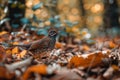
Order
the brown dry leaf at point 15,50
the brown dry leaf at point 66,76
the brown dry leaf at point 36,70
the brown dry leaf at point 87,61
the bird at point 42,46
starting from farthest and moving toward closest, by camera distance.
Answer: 1. the bird at point 42,46
2. the brown dry leaf at point 15,50
3. the brown dry leaf at point 87,61
4. the brown dry leaf at point 66,76
5. the brown dry leaf at point 36,70

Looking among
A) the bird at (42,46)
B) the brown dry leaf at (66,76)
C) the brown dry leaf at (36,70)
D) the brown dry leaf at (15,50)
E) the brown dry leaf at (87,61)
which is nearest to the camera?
the brown dry leaf at (36,70)

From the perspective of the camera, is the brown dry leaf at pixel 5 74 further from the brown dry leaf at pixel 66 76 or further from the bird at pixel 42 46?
the bird at pixel 42 46

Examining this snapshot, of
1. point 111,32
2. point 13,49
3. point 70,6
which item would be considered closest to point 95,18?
point 70,6

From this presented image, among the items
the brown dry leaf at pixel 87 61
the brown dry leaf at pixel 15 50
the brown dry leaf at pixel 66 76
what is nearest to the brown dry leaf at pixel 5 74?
the brown dry leaf at pixel 66 76

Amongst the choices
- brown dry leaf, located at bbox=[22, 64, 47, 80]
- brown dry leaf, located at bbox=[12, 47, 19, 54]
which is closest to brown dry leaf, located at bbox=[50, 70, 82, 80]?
brown dry leaf, located at bbox=[22, 64, 47, 80]

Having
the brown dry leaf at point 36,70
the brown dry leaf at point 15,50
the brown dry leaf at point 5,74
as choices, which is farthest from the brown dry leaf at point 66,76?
the brown dry leaf at point 15,50

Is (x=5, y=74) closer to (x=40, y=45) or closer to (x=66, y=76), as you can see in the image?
(x=66, y=76)

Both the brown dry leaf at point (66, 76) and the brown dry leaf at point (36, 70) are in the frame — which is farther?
the brown dry leaf at point (66, 76)

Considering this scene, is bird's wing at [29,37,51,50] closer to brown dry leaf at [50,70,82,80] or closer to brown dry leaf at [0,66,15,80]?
brown dry leaf at [50,70,82,80]

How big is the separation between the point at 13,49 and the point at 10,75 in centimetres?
206

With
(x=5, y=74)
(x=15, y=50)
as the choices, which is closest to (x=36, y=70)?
(x=5, y=74)

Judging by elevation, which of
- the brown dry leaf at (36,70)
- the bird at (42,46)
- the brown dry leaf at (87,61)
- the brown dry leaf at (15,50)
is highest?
the brown dry leaf at (36,70)

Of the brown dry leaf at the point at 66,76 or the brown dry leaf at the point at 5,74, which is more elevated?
the brown dry leaf at the point at 5,74

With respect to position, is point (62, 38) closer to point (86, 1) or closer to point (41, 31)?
point (41, 31)
